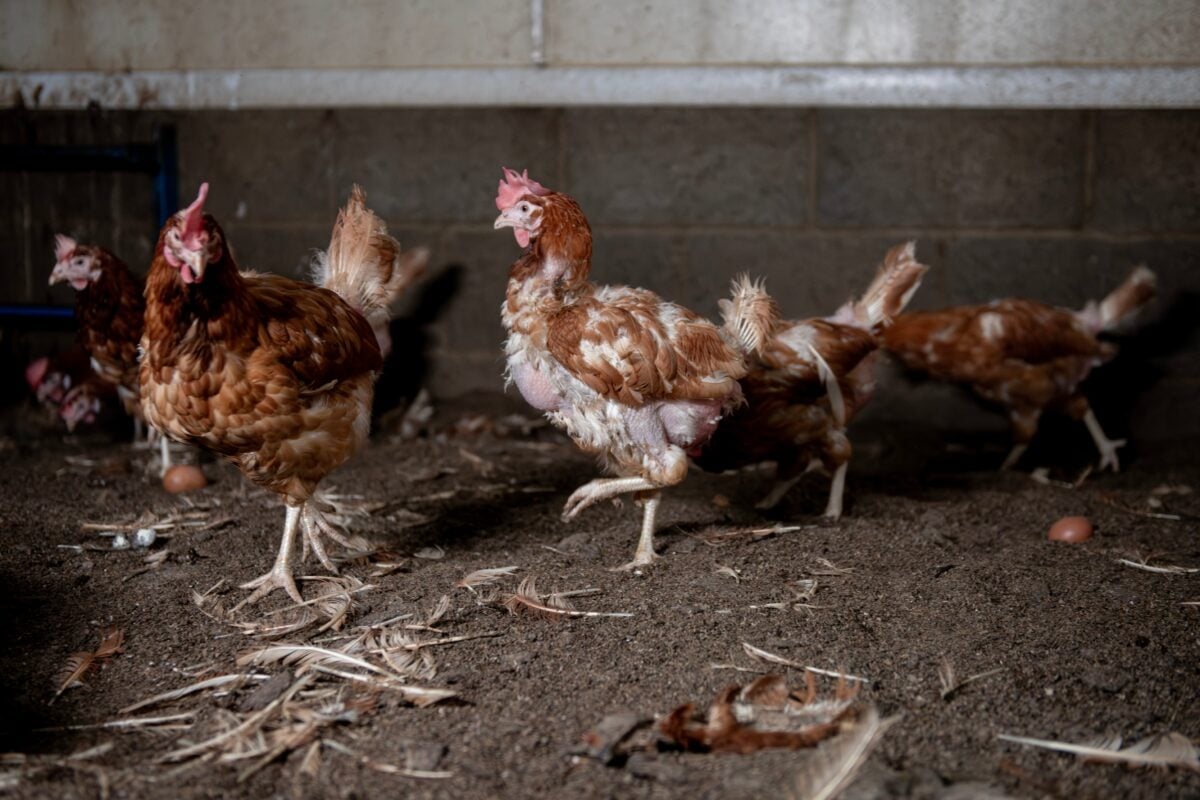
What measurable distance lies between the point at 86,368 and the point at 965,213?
5081 millimetres

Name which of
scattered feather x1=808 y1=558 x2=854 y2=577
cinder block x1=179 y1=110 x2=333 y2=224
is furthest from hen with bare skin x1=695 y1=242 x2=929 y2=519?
cinder block x1=179 y1=110 x2=333 y2=224

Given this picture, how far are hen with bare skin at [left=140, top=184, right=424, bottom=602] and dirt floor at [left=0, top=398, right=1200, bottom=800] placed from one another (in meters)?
0.47

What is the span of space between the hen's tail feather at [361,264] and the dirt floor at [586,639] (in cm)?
97

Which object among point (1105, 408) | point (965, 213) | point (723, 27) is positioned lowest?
point (1105, 408)

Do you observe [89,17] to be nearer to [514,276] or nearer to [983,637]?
[514,276]

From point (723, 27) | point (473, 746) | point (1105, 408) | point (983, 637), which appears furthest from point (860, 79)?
point (473, 746)

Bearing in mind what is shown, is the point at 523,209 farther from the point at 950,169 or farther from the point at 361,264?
the point at 950,169

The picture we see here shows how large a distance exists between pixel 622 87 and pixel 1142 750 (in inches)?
182

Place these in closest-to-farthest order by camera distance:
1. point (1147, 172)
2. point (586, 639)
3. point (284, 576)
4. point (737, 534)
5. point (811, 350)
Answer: point (586, 639), point (284, 576), point (737, 534), point (811, 350), point (1147, 172)

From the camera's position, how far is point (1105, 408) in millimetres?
6219

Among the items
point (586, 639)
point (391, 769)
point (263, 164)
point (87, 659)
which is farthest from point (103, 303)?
point (391, 769)

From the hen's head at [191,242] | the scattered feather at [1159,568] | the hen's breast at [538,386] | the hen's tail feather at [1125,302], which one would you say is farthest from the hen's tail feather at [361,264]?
the hen's tail feather at [1125,302]

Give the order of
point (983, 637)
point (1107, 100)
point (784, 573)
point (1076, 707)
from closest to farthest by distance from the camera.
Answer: point (1076, 707) → point (983, 637) → point (784, 573) → point (1107, 100)

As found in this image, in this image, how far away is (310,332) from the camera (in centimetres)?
360
